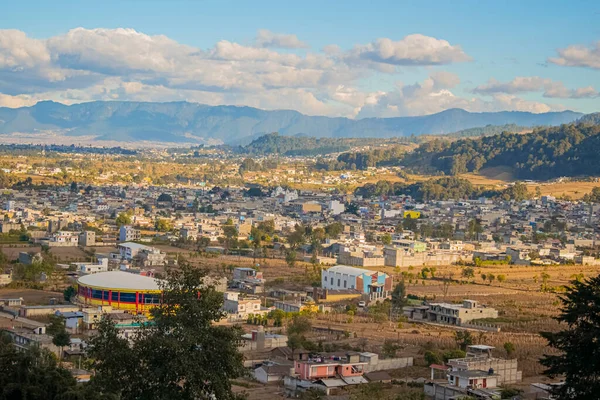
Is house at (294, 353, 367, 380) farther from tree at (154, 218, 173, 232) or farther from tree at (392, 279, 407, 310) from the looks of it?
→ tree at (154, 218, 173, 232)

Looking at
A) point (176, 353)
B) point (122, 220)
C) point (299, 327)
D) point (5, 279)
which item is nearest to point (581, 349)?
point (176, 353)

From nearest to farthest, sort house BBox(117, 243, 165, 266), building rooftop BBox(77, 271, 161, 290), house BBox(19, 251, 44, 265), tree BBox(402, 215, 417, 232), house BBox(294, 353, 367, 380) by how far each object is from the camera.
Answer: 1. house BBox(294, 353, 367, 380)
2. building rooftop BBox(77, 271, 161, 290)
3. house BBox(19, 251, 44, 265)
4. house BBox(117, 243, 165, 266)
5. tree BBox(402, 215, 417, 232)

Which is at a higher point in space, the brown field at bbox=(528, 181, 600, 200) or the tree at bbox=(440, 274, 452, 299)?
the brown field at bbox=(528, 181, 600, 200)

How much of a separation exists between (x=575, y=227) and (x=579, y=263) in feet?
53.5

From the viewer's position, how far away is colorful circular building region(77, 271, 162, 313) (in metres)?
30.1

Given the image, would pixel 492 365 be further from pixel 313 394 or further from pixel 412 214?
pixel 412 214

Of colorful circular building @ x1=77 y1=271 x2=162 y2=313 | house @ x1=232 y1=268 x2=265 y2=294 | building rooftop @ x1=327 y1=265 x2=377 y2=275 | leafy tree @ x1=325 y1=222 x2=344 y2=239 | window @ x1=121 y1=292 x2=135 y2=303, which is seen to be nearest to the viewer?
colorful circular building @ x1=77 y1=271 x2=162 y2=313

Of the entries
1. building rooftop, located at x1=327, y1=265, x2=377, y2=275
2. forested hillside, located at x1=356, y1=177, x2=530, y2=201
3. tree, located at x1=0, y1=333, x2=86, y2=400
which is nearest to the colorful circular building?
building rooftop, located at x1=327, y1=265, x2=377, y2=275

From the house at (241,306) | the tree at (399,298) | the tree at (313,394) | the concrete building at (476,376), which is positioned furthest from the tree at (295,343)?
the tree at (399,298)

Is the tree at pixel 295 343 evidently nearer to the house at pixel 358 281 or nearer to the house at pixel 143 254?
the house at pixel 358 281

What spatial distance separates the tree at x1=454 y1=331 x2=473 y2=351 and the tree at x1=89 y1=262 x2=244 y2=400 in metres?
14.8

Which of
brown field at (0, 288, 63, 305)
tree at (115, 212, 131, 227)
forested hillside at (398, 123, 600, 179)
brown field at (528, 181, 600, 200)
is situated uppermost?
forested hillside at (398, 123, 600, 179)

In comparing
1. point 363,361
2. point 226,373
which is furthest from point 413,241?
point 226,373

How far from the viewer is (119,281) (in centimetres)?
3103
